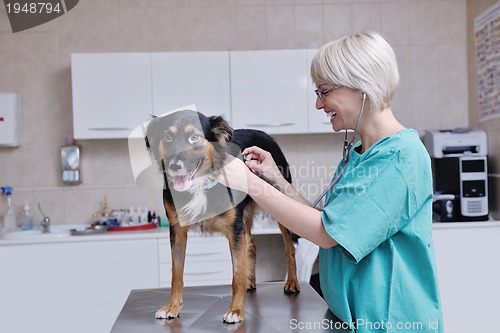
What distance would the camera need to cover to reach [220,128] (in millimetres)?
1368

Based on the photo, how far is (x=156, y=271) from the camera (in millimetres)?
3414

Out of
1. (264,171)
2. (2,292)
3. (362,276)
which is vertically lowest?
(2,292)

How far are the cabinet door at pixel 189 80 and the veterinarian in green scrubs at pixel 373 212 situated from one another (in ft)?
7.57

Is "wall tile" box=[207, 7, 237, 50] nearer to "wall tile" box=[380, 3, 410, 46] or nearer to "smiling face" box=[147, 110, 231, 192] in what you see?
"wall tile" box=[380, 3, 410, 46]

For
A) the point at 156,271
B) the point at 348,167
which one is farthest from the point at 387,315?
the point at 156,271

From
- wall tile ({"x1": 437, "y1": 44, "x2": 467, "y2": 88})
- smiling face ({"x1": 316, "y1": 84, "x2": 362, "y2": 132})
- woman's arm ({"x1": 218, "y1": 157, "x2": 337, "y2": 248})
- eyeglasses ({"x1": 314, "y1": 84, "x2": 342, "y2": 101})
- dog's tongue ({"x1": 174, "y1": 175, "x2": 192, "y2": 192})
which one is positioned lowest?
woman's arm ({"x1": 218, "y1": 157, "x2": 337, "y2": 248})

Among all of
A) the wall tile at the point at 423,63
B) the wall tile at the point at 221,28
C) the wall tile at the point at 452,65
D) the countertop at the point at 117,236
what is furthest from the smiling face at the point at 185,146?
the wall tile at the point at 452,65

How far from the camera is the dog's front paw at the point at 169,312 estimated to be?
1466 millimetres

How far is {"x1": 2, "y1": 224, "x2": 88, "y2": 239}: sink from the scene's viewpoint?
11.4 ft

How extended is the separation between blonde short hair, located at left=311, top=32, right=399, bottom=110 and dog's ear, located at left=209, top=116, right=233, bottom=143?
27 centimetres

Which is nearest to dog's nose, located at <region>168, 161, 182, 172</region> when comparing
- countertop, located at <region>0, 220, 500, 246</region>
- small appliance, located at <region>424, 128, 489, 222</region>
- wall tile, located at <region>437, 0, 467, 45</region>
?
countertop, located at <region>0, 220, 500, 246</region>

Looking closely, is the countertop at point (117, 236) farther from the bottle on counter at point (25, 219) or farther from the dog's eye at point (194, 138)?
the dog's eye at point (194, 138)

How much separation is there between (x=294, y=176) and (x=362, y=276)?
278 cm

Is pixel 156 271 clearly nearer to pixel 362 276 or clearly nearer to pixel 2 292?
pixel 2 292
